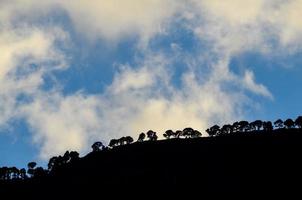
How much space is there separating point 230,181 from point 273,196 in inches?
816

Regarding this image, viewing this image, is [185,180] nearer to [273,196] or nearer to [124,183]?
[124,183]

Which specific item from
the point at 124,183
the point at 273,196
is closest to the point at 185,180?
the point at 124,183

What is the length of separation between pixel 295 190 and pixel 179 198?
38.7m

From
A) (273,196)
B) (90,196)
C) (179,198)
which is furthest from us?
(90,196)

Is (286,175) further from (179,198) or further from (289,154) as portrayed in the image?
(179,198)

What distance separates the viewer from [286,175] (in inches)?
7200

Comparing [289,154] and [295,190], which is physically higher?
[289,154]

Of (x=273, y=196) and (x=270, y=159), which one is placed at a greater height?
(x=270, y=159)

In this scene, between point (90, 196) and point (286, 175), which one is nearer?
point (286, 175)

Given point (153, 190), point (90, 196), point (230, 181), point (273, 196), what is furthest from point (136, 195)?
point (273, 196)

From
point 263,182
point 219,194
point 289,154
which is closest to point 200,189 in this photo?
point 219,194

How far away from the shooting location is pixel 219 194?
18025 cm

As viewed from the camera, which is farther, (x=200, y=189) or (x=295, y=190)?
(x=200, y=189)

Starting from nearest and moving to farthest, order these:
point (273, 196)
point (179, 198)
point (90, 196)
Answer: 1. point (273, 196)
2. point (179, 198)
3. point (90, 196)
